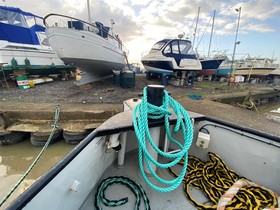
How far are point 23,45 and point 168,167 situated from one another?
405 inches

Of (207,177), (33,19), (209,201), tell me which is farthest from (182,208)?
(33,19)

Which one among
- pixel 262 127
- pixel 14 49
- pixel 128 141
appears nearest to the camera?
pixel 128 141

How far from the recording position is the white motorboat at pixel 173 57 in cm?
834

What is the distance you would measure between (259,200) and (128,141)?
148cm

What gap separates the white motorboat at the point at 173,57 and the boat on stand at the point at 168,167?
23.4ft

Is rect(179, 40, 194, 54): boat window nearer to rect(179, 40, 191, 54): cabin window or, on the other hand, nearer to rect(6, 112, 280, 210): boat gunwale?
rect(179, 40, 191, 54): cabin window

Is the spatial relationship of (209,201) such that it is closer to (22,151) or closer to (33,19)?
(22,151)

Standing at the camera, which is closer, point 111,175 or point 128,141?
point 111,175

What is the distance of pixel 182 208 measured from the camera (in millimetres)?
1368

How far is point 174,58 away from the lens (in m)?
8.43

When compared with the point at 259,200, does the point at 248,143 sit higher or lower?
higher

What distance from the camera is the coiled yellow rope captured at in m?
1.26

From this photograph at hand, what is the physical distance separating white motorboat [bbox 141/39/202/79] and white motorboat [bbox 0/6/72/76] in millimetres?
6863

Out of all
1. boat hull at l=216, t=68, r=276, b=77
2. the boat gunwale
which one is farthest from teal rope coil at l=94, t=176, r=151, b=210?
boat hull at l=216, t=68, r=276, b=77
